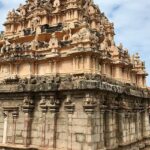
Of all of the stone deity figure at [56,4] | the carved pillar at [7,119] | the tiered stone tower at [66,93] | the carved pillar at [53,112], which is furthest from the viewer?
the stone deity figure at [56,4]

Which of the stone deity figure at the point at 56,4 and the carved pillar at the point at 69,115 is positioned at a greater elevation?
the stone deity figure at the point at 56,4

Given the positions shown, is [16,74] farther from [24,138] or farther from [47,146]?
[47,146]

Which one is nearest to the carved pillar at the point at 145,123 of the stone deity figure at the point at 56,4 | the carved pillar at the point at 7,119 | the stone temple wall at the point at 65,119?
the stone temple wall at the point at 65,119

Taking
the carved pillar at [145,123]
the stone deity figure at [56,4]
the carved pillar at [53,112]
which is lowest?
the carved pillar at [145,123]

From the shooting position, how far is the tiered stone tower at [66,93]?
12.0 metres

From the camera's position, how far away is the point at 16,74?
1531 cm

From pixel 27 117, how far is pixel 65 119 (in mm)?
2231

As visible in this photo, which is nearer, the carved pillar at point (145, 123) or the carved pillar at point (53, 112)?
the carved pillar at point (53, 112)

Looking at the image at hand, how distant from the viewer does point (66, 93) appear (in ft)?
40.9

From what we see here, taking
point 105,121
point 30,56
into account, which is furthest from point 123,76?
point 30,56

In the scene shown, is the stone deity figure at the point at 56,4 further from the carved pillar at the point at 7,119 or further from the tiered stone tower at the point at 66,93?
the carved pillar at the point at 7,119

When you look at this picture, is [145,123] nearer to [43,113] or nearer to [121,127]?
[121,127]

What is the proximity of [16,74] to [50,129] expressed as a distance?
14.9 feet

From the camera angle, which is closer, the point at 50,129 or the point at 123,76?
the point at 50,129
